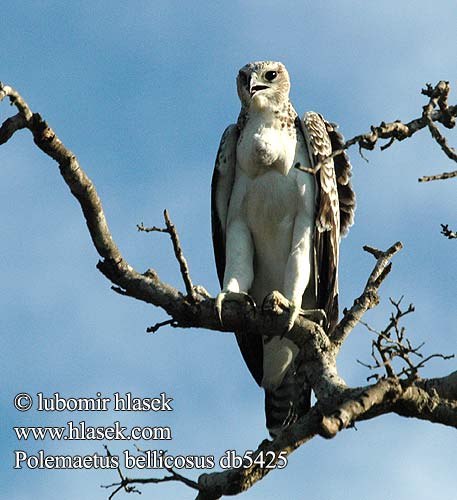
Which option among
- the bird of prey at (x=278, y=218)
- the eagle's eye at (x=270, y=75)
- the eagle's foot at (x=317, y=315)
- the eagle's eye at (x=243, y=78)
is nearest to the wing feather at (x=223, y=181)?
the bird of prey at (x=278, y=218)

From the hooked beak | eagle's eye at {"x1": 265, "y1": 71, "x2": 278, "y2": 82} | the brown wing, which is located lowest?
the brown wing

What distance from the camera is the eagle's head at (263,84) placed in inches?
342

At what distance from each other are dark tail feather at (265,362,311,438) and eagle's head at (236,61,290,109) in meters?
2.36

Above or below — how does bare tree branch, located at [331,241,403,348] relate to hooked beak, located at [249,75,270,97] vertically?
below

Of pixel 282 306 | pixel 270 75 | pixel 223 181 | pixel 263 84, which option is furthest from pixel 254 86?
pixel 282 306

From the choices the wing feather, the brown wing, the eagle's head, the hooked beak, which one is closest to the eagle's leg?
the brown wing

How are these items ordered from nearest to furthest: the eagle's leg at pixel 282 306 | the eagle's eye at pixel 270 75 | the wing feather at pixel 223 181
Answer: the eagle's leg at pixel 282 306, the wing feather at pixel 223 181, the eagle's eye at pixel 270 75

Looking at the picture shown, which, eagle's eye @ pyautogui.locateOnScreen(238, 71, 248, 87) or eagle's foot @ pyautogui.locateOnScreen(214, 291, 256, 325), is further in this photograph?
eagle's eye @ pyautogui.locateOnScreen(238, 71, 248, 87)

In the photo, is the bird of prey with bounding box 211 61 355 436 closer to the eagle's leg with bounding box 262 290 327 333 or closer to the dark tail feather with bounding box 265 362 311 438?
the dark tail feather with bounding box 265 362 311 438

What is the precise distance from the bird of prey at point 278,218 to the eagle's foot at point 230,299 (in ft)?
2.10

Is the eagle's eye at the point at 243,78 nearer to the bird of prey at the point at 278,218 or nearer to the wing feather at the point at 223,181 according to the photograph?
the bird of prey at the point at 278,218

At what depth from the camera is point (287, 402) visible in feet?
28.0

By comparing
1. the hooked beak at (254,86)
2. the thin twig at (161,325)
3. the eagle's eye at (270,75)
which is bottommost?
the thin twig at (161,325)

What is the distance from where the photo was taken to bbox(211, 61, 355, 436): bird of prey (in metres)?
8.27
